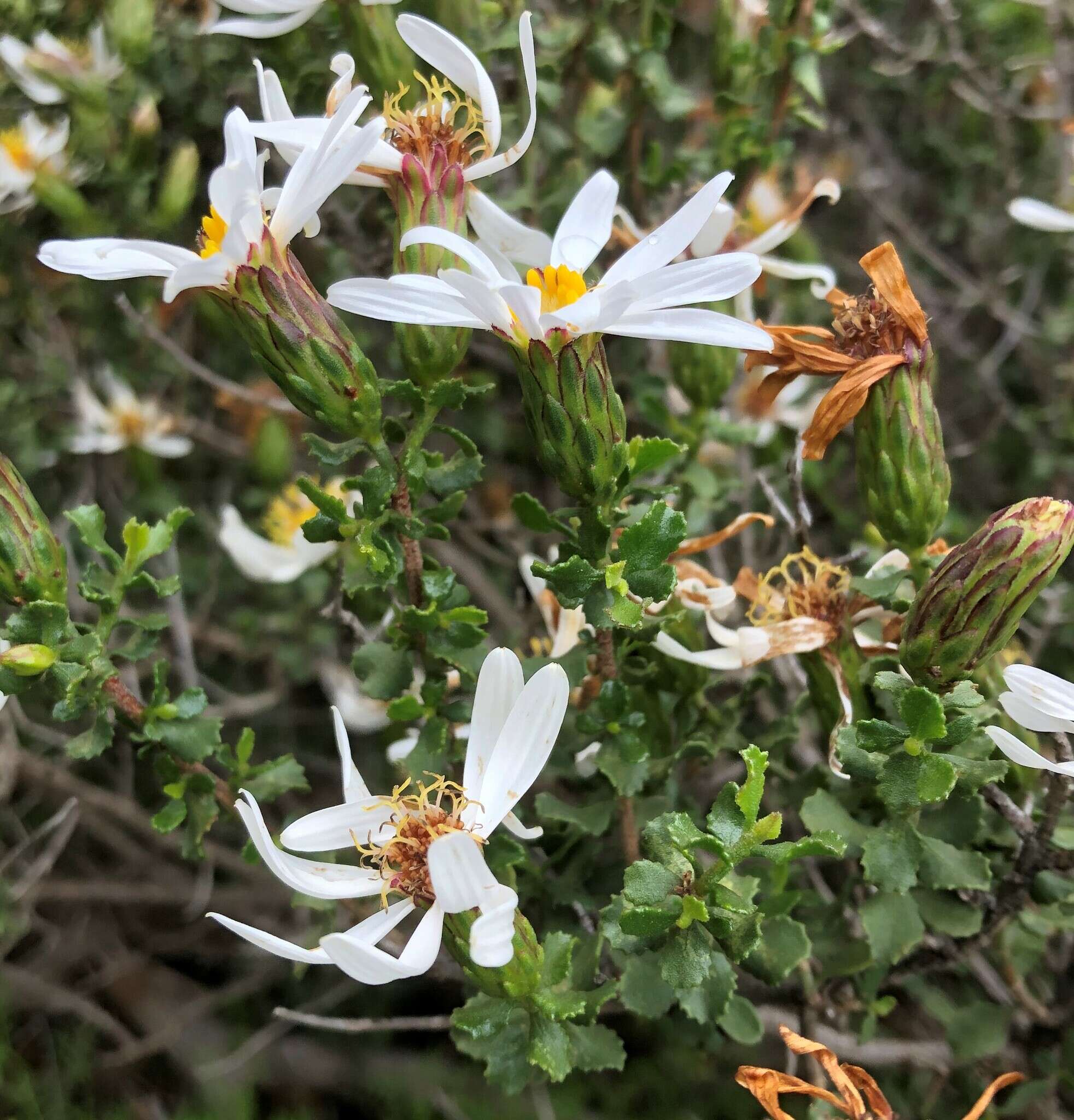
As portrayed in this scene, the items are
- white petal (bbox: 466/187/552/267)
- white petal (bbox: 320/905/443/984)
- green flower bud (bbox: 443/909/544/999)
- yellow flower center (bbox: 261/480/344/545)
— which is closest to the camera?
white petal (bbox: 320/905/443/984)

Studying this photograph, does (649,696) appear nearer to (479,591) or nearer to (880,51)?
(479,591)

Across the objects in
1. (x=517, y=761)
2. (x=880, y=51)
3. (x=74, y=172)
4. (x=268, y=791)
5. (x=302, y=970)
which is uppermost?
(x=880, y=51)

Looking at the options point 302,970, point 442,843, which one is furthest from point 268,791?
point 442,843

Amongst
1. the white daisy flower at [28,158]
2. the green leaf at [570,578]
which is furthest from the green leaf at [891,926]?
the white daisy flower at [28,158]

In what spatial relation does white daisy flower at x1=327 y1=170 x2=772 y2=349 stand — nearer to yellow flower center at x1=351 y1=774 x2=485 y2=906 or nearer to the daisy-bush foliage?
the daisy-bush foliage

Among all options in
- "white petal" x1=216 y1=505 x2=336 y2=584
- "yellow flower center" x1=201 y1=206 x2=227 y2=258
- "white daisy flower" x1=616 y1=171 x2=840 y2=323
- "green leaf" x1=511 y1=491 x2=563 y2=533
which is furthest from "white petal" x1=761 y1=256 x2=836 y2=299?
"white petal" x1=216 y1=505 x2=336 y2=584

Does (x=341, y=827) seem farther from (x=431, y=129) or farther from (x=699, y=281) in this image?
(x=431, y=129)

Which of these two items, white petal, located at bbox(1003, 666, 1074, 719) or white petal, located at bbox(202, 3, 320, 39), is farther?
white petal, located at bbox(202, 3, 320, 39)

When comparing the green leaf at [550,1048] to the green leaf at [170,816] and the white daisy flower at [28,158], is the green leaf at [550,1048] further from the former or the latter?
the white daisy flower at [28,158]
